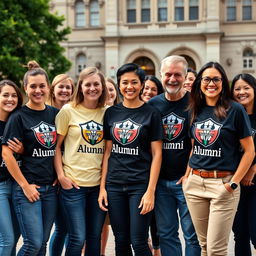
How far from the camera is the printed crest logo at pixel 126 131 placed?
4.54 metres

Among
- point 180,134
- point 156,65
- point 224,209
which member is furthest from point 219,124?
point 156,65

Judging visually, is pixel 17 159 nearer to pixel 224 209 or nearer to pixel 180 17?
pixel 224 209

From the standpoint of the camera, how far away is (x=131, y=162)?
14.9 feet

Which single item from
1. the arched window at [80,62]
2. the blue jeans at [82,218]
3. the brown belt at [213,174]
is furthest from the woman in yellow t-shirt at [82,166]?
the arched window at [80,62]

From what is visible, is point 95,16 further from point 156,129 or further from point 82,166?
point 156,129

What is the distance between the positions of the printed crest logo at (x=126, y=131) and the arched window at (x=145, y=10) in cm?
3466

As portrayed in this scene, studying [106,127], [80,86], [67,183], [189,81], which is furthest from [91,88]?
[189,81]

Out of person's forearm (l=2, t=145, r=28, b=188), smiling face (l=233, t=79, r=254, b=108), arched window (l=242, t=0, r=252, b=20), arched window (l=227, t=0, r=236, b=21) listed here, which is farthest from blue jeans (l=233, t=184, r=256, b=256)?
arched window (l=242, t=0, r=252, b=20)

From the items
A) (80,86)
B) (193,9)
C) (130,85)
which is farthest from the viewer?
(193,9)

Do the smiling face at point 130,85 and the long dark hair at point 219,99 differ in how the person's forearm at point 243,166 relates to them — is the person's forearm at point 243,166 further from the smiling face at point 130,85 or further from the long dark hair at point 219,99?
the smiling face at point 130,85

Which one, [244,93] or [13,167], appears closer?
[13,167]

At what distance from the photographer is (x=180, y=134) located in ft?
15.5

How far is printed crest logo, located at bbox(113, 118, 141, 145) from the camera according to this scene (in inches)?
179

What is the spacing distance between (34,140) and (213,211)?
6.65ft
